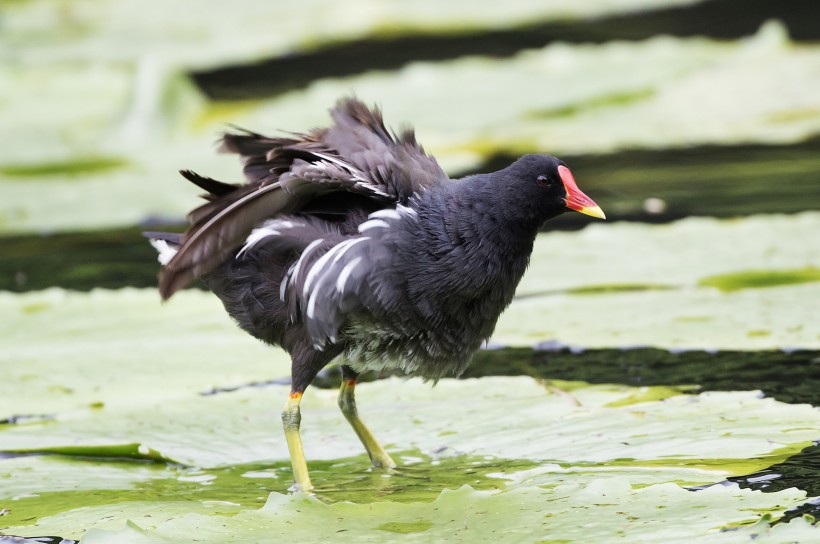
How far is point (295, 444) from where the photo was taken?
331cm

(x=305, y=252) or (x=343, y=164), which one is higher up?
(x=343, y=164)

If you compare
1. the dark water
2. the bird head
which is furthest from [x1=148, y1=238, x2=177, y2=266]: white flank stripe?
the dark water

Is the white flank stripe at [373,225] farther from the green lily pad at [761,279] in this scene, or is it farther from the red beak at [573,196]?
the green lily pad at [761,279]

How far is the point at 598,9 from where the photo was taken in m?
10.0

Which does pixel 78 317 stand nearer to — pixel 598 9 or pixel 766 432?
pixel 766 432

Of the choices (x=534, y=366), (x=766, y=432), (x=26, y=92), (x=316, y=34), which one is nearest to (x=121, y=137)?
(x=26, y=92)

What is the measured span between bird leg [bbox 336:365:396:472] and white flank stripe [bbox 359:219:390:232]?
0.51m

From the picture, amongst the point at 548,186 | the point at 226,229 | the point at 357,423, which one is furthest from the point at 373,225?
the point at 357,423

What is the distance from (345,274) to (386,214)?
0.22m

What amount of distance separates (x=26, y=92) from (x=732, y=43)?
16.5 feet

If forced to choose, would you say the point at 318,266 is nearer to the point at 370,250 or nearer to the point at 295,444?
the point at 370,250

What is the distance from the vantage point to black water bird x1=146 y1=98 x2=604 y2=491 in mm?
3209

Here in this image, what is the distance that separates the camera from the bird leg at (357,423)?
3.40 m

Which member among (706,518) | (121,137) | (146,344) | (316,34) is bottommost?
(706,518)
